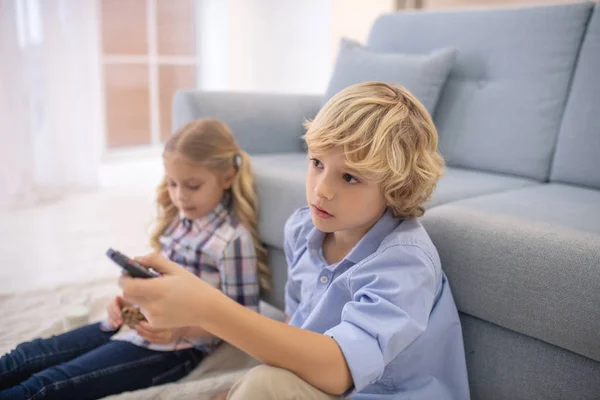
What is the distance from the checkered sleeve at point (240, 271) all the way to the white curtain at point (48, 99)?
1.77m

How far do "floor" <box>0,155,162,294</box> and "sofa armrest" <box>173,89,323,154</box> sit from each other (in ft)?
1.22

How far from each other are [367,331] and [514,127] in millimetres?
1049

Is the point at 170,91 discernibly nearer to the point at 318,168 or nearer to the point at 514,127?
the point at 514,127

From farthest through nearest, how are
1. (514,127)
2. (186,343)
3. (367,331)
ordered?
(514,127), (186,343), (367,331)

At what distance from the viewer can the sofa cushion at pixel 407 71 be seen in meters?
1.67

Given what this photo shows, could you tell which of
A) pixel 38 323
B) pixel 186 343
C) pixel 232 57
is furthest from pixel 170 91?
pixel 186 343

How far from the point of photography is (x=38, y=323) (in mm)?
1470

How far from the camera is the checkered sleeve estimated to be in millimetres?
1278

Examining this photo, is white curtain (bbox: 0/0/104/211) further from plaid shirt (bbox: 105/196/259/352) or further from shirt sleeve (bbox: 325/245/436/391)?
shirt sleeve (bbox: 325/245/436/391)

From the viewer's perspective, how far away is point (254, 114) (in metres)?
1.83

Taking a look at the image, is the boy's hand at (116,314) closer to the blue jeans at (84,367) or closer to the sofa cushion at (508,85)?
A: the blue jeans at (84,367)

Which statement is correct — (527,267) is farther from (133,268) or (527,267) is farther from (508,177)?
(508,177)

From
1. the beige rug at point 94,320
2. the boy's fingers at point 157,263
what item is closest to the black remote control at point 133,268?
the boy's fingers at point 157,263

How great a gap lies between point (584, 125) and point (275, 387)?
3.79 ft
